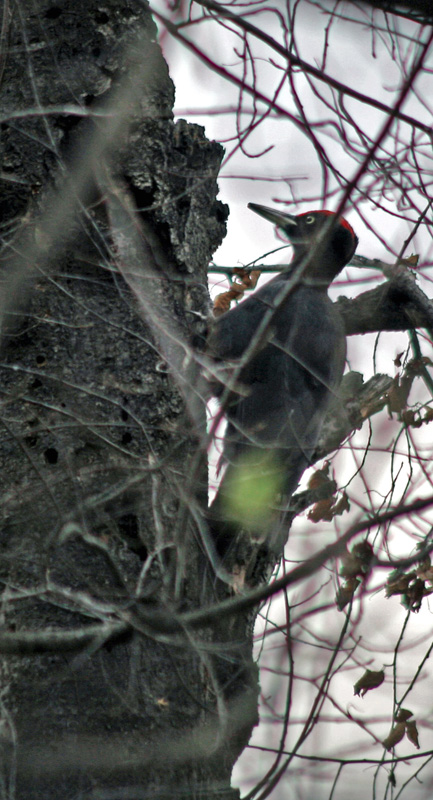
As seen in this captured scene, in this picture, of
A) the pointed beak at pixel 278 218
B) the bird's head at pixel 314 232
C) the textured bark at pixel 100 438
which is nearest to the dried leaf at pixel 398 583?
the textured bark at pixel 100 438

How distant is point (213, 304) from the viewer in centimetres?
344

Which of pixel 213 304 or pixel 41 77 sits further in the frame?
pixel 213 304

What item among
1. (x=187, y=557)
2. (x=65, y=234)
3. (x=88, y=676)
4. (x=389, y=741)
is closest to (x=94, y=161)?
(x=65, y=234)

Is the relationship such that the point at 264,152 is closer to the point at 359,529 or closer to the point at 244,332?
the point at 244,332

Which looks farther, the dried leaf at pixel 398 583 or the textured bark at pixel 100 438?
the dried leaf at pixel 398 583

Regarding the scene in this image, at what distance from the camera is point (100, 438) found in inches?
93.5

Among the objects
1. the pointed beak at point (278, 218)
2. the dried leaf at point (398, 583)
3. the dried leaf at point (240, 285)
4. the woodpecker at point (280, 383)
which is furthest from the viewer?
the pointed beak at point (278, 218)

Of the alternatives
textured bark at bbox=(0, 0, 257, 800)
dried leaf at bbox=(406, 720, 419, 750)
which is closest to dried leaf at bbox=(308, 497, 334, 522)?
textured bark at bbox=(0, 0, 257, 800)

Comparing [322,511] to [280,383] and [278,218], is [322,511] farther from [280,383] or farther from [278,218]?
[278,218]

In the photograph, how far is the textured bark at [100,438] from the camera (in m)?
2.04

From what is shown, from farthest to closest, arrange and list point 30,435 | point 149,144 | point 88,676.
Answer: point 149,144, point 30,435, point 88,676

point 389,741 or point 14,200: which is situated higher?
point 14,200

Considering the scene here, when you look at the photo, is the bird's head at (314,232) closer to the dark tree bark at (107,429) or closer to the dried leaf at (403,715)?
the dark tree bark at (107,429)

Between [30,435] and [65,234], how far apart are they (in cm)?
58
